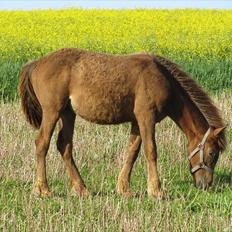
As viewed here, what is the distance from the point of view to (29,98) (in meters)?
8.78

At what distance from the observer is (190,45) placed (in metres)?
24.2

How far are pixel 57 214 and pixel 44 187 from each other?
1509 mm

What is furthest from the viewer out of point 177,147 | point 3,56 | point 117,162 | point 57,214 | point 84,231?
point 3,56

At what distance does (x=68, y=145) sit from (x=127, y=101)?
941mm

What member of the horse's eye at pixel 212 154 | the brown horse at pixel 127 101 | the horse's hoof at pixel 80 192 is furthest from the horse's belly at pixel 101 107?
the horse's eye at pixel 212 154

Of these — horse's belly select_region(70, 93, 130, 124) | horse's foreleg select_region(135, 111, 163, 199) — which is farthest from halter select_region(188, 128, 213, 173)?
horse's belly select_region(70, 93, 130, 124)

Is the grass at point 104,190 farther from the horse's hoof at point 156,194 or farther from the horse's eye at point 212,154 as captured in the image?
the horse's eye at point 212,154

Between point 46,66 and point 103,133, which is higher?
point 46,66

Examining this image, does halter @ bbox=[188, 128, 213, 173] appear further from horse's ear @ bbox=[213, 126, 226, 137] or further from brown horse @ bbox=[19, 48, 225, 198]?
horse's ear @ bbox=[213, 126, 226, 137]

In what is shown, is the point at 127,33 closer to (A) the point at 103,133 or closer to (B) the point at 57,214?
(A) the point at 103,133

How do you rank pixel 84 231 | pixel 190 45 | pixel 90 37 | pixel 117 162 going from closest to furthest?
pixel 84 231, pixel 117 162, pixel 190 45, pixel 90 37

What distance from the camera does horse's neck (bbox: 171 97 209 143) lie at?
8555 mm

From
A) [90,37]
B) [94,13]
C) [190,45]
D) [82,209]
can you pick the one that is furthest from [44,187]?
[94,13]

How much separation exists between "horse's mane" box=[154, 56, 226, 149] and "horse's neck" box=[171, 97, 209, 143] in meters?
0.06
